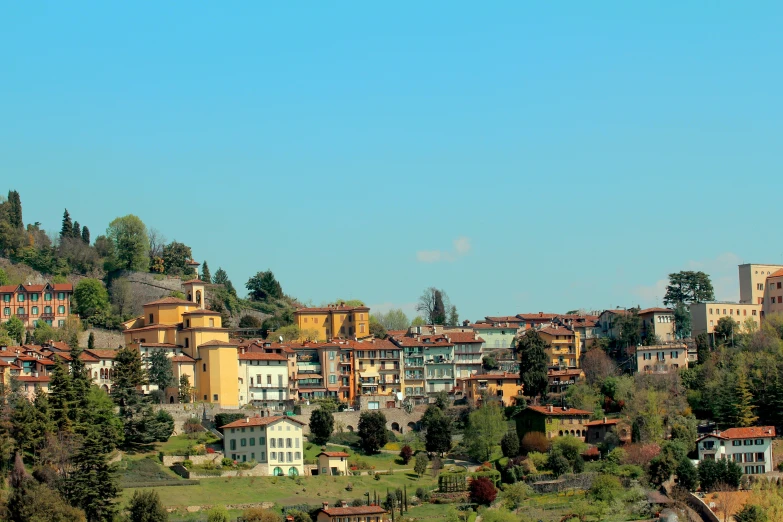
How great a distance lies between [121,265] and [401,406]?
1428 inches

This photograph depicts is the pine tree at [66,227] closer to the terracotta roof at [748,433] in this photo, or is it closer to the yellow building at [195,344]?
the yellow building at [195,344]

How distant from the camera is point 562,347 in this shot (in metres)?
105

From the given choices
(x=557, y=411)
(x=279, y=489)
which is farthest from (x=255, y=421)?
(x=557, y=411)

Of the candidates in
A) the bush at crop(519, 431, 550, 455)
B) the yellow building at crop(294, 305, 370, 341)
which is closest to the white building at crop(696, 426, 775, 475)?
the bush at crop(519, 431, 550, 455)

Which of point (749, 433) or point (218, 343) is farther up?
point (218, 343)

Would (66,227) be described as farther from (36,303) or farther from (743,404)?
(743,404)

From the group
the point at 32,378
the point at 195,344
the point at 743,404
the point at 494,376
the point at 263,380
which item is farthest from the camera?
the point at 494,376

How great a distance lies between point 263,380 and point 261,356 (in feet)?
5.08

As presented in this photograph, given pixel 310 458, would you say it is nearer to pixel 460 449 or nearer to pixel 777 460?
pixel 460 449

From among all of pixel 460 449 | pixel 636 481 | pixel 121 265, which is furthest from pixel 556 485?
pixel 121 265

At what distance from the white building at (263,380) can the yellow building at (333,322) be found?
12.7 m

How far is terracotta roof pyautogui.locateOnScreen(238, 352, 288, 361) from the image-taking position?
94.3 m

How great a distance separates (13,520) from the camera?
6581 cm

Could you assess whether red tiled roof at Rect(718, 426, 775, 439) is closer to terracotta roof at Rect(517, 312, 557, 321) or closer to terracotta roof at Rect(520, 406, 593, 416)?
terracotta roof at Rect(520, 406, 593, 416)
